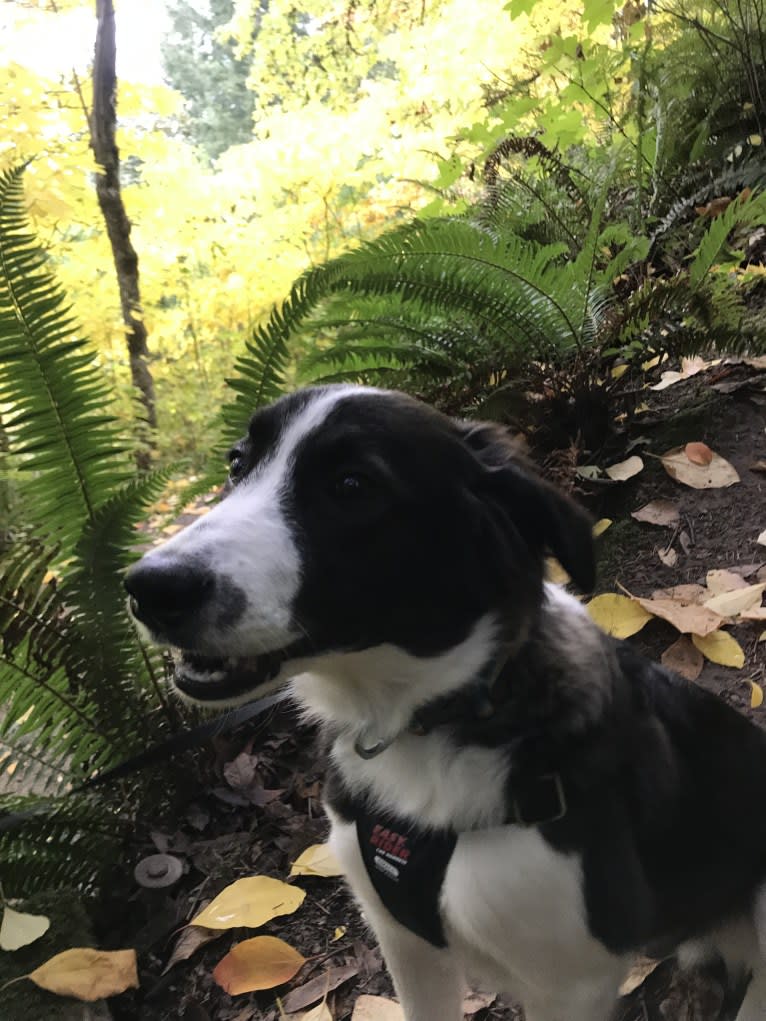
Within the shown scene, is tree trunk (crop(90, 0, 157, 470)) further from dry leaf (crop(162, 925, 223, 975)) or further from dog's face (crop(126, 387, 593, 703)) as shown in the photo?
dog's face (crop(126, 387, 593, 703))

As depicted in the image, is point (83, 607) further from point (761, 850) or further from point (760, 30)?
point (760, 30)

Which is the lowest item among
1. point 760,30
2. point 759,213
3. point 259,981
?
point 259,981

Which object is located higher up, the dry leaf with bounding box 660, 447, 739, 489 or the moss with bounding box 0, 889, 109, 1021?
the dry leaf with bounding box 660, 447, 739, 489

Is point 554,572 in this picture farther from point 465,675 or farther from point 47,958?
point 47,958

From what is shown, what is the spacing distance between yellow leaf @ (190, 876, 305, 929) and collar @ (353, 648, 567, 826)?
869 millimetres

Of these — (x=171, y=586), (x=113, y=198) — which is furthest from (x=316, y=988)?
(x=113, y=198)

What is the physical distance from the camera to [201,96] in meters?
30.6

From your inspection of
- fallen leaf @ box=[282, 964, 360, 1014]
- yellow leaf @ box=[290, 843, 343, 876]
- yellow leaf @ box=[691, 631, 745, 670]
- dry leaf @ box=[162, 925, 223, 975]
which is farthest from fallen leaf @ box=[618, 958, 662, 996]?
dry leaf @ box=[162, 925, 223, 975]

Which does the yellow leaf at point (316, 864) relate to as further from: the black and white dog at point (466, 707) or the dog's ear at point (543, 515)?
the dog's ear at point (543, 515)

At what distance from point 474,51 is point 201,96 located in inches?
1074

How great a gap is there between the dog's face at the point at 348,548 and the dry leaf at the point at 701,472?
6.44 ft

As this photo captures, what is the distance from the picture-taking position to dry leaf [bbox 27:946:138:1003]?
202 centimetres

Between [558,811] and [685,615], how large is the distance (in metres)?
1.51

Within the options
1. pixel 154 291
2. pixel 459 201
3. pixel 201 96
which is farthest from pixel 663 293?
pixel 201 96
